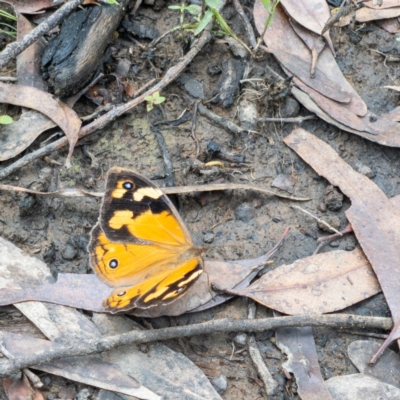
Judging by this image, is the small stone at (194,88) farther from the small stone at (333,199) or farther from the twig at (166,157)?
the small stone at (333,199)

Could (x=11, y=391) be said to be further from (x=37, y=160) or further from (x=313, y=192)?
(x=313, y=192)

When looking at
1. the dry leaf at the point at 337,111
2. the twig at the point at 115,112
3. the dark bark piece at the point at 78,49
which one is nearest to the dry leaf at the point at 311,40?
the dry leaf at the point at 337,111

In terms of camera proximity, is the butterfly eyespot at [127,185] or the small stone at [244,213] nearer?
the butterfly eyespot at [127,185]

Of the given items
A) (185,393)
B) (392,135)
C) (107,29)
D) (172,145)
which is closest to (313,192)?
(392,135)

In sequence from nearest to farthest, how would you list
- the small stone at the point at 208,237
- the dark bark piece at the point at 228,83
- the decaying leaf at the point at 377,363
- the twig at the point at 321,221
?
the decaying leaf at the point at 377,363 → the twig at the point at 321,221 → the small stone at the point at 208,237 → the dark bark piece at the point at 228,83

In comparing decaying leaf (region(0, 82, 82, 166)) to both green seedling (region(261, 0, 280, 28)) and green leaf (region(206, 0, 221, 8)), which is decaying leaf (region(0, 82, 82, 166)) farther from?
green seedling (region(261, 0, 280, 28))

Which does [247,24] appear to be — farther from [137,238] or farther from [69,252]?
[69,252]

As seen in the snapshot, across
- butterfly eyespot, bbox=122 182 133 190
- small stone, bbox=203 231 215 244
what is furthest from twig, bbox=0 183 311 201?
butterfly eyespot, bbox=122 182 133 190

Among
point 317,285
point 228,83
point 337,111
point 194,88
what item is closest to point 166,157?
point 194,88
